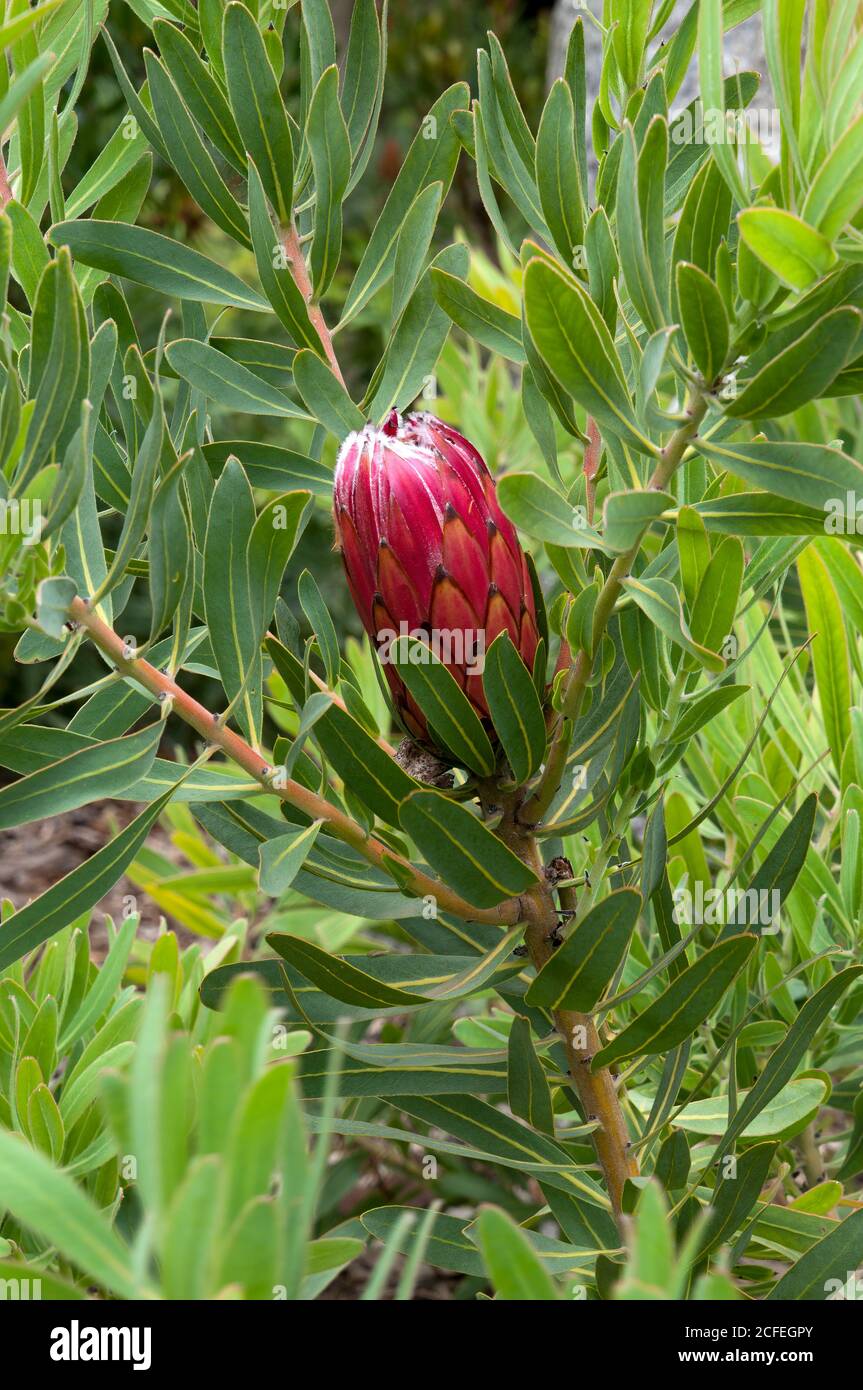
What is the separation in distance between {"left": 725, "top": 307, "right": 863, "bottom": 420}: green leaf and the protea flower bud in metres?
0.12

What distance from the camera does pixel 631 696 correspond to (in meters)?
0.54

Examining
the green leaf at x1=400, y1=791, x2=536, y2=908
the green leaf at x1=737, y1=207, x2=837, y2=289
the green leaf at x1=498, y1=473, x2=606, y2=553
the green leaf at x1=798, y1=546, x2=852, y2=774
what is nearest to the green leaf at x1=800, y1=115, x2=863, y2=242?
the green leaf at x1=737, y1=207, x2=837, y2=289

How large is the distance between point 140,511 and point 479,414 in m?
0.87

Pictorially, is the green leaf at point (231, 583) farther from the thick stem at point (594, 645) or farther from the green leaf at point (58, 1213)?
the green leaf at point (58, 1213)

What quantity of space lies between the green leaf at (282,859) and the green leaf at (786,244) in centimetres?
26

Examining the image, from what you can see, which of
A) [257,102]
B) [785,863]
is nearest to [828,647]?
[785,863]

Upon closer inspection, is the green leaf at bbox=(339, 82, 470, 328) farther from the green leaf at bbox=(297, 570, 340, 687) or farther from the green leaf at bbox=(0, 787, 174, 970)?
the green leaf at bbox=(0, 787, 174, 970)

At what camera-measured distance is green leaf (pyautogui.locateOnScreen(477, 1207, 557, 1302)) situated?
0.30m

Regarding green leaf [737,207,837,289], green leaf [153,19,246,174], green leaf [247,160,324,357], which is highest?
green leaf [153,19,246,174]

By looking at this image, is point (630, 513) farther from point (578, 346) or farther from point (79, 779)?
point (79, 779)

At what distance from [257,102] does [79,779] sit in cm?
31

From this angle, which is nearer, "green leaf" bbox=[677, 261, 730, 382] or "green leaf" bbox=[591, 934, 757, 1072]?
"green leaf" bbox=[677, 261, 730, 382]
